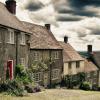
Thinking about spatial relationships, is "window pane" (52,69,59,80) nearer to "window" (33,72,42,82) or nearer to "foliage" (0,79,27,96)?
"window" (33,72,42,82)

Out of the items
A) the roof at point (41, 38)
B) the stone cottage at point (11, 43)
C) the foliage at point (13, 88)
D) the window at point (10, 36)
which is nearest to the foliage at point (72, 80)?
the roof at point (41, 38)

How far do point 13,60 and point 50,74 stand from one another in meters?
13.2

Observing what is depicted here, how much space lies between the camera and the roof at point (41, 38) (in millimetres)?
44897

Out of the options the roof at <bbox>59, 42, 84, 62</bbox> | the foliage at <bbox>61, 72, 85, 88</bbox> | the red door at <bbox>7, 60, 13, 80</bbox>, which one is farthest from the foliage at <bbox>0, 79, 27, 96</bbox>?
the roof at <bbox>59, 42, 84, 62</bbox>

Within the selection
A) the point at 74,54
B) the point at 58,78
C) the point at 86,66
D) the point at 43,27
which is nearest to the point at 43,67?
the point at 58,78

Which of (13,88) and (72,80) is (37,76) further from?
(13,88)

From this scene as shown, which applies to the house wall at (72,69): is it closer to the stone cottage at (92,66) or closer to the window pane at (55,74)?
the stone cottage at (92,66)

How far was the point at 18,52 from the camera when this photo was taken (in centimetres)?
3716

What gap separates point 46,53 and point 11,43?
1203cm

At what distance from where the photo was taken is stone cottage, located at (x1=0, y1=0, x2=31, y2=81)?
32.8 meters

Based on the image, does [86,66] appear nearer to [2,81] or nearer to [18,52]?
[18,52]

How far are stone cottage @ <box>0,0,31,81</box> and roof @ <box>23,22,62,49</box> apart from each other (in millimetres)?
3731

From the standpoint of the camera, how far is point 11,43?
34.9 metres

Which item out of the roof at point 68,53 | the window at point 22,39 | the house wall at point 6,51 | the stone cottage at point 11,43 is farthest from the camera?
the roof at point 68,53
